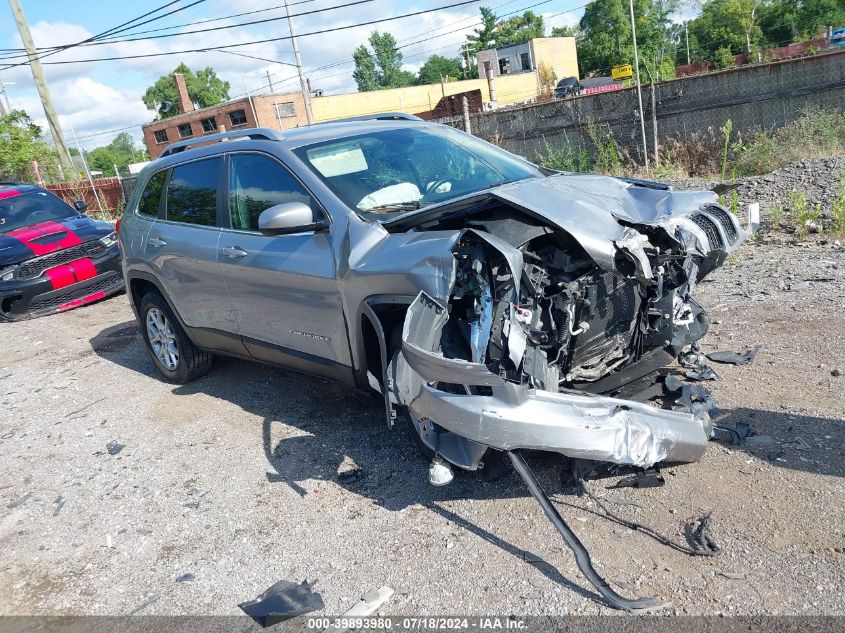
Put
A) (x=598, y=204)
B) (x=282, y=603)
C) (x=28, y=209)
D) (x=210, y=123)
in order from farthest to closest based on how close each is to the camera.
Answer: (x=210, y=123) < (x=28, y=209) < (x=598, y=204) < (x=282, y=603)

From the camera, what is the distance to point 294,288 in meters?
4.16

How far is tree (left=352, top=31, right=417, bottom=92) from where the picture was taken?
109500 millimetres

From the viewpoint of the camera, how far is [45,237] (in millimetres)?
9625

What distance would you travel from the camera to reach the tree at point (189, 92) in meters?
91.4

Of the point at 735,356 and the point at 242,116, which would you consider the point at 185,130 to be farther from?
the point at 735,356

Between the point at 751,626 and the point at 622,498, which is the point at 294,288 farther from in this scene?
the point at 751,626

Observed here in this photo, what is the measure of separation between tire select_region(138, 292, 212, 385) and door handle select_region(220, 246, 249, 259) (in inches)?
51.5

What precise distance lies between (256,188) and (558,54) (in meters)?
67.2

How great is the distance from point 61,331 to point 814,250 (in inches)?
354

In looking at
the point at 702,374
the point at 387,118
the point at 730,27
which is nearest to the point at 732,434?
the point at 702,374

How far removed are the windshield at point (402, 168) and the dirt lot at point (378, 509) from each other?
1551 mm

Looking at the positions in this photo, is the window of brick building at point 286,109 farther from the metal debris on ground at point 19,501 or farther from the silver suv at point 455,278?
the metal debris on ground at point 19,501

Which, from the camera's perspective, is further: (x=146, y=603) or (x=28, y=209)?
(x=28, y=209)

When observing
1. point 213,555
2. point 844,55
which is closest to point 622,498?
point 213,555
